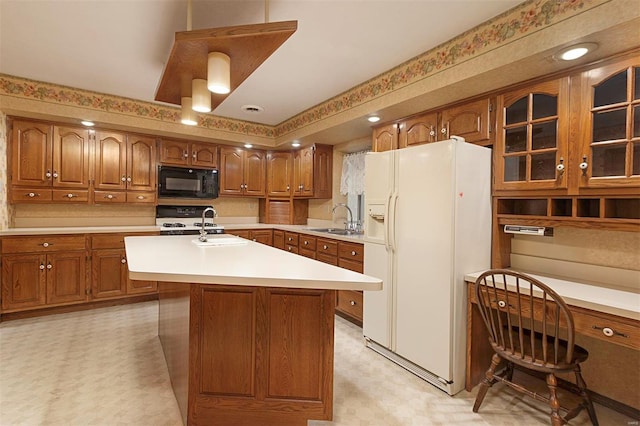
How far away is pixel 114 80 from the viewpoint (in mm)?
3127

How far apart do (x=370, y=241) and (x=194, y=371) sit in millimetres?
1707

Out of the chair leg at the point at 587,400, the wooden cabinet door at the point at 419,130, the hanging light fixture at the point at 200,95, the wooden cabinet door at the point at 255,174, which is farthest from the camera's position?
the wooden cabinet door at the point at 255,174

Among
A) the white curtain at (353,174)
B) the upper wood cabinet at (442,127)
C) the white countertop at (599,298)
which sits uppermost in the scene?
the upper wood cabinet at (442,127)

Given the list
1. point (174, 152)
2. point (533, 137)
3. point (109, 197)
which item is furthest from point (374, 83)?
point (109, 197)

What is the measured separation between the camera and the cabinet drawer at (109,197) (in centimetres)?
381

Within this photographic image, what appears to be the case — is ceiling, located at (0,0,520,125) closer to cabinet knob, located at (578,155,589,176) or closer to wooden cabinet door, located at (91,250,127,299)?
cabinet knob, located at (578,155,589,176)

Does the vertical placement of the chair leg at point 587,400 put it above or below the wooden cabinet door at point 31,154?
below

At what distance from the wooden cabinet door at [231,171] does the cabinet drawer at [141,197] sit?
91cm

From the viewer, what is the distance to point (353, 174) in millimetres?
4371

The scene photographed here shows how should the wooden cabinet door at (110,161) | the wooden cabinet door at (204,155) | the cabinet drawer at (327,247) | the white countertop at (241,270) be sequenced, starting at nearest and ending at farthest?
the white countertop at (241,270) < the cabinet drawer at (327,247) < the wooden cabinet door at (110,161) < the wooden cabinet door at (204,155)

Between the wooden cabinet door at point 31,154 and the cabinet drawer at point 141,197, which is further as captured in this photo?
the cabinet drawer at point 141,197

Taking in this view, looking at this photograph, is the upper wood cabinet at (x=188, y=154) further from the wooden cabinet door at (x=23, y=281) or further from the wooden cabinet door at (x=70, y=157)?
the wooden cabinet door at (x=23, y=281)

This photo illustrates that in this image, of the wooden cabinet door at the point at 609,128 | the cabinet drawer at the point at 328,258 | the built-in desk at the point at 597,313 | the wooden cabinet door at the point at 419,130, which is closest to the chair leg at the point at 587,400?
the built-in desk at the point at 597,313

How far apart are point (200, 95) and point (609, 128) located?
2.47 meters
